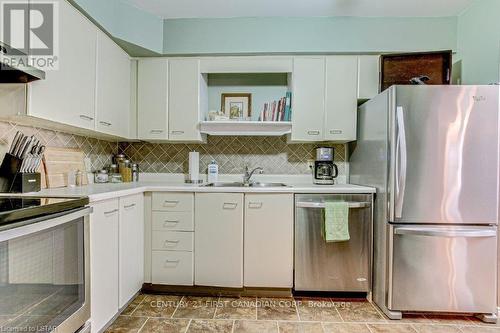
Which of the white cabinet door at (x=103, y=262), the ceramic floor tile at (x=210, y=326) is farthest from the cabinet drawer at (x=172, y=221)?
the ceramic floor tile at (x=210, y=326)

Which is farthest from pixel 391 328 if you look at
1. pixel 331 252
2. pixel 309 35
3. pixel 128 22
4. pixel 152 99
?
pixel 128 22

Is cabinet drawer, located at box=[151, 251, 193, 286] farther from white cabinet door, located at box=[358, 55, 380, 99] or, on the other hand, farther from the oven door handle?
white cabinet door, located at box=[358, 55, 380, 99]

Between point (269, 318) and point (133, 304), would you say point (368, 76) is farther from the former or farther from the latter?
point (133, 304)

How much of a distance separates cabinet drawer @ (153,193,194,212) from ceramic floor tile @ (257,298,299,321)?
37.5 inches

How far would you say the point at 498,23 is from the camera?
2035 mm

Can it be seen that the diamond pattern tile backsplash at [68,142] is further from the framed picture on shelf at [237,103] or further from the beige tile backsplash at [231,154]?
the framed picture on shelf at [237,103]

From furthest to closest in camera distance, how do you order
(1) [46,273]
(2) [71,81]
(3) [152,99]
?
(3) [152,99], (2) [71,81], (1) [46,273]

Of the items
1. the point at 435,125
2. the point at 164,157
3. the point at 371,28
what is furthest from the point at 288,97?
the point at 164,157

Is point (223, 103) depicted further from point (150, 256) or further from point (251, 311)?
point (251, 311)

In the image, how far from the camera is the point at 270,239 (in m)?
2.19

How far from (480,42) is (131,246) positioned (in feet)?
10.4

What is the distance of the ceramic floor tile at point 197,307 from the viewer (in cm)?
195

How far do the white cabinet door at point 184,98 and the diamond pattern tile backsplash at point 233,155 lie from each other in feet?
1.06

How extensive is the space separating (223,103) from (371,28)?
1.53 m
